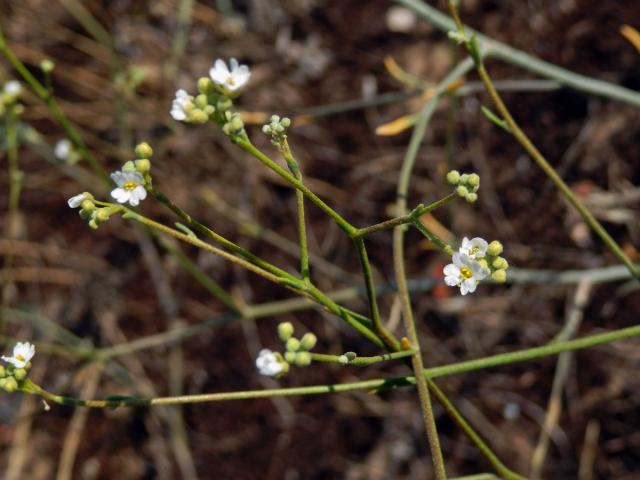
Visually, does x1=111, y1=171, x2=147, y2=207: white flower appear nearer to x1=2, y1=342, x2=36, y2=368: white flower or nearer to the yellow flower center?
x1=2, y1=342, x2=36, y2=368: white flower

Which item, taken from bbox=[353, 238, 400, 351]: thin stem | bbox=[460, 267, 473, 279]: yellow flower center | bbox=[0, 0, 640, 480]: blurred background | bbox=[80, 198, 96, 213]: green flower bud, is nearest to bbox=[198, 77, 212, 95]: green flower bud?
bbox=[80, 198, 96, 213]: green flower bud

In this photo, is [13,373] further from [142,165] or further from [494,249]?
[494,249]

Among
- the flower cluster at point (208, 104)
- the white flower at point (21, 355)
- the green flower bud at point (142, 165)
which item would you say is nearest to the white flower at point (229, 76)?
the flower cluster at point (208, 104)

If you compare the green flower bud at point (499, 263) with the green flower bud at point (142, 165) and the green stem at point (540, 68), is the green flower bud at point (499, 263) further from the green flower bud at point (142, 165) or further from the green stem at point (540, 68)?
the green stem at point (540, 68)

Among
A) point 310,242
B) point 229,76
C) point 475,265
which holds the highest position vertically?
point 310,242

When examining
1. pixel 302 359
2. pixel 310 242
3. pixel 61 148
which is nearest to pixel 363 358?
pixel 302 359

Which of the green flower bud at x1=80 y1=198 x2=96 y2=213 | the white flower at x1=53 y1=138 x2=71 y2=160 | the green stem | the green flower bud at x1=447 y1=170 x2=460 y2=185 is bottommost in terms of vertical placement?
the green flower bud at x1=447 y1=170 x2=460 y2=185
